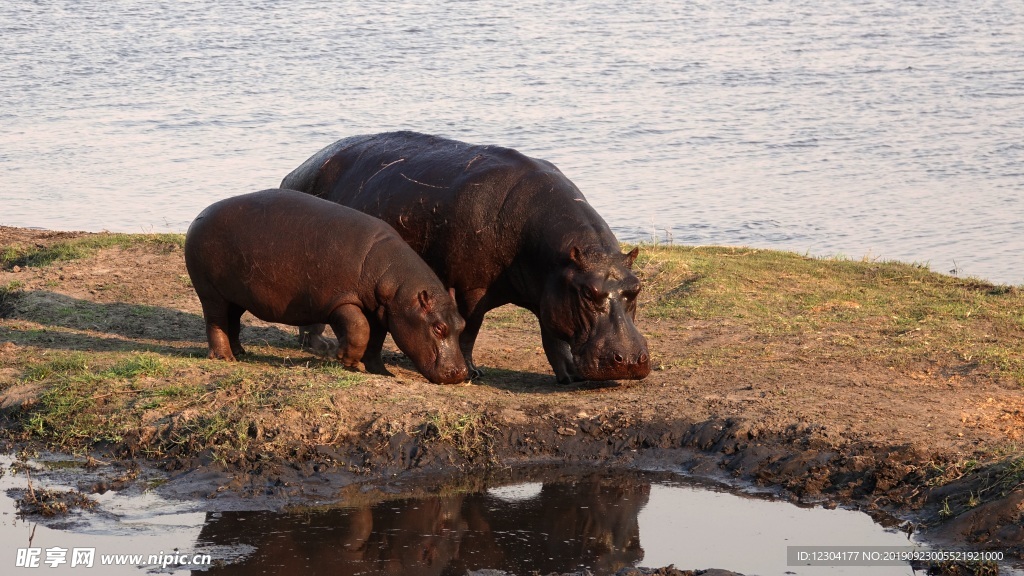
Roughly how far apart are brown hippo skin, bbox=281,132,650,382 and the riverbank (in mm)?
381

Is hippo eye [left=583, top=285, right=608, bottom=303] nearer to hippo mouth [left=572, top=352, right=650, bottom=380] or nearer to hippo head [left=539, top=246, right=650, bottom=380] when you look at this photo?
hippo head [left=539, top=246, right=650, bottom=380]

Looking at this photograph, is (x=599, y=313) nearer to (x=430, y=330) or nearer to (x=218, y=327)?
(x=430, y=330)

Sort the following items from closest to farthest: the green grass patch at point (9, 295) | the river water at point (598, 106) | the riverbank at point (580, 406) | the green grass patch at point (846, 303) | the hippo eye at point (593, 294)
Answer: the riverbank at point (580, 406), the hippo eye at point (593, 294), the green grass patch at point (846, 303), the green grass patch at point (9, 295), the river water at point (598, 106)

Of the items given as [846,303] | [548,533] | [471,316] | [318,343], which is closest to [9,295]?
[318,343]

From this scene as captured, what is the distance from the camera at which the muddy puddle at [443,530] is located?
605 centimetres

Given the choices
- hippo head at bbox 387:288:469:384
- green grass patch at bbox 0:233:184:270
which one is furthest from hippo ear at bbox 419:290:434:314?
green grass patch at bbox 0:233:184:270

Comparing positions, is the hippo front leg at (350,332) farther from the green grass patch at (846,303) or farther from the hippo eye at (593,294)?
the green grass patch at (846,303)

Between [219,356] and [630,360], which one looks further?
[219,356]

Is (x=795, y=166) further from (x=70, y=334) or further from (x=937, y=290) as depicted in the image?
(x=70, y=334)

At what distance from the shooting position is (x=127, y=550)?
6133mm

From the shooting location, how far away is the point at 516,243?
8.78 metres

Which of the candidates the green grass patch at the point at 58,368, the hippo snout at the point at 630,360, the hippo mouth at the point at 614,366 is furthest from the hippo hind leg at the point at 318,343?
the hippo snout at the point at 630,360

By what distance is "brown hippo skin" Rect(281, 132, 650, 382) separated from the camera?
8367 millimetres

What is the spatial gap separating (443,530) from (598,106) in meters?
17.6
